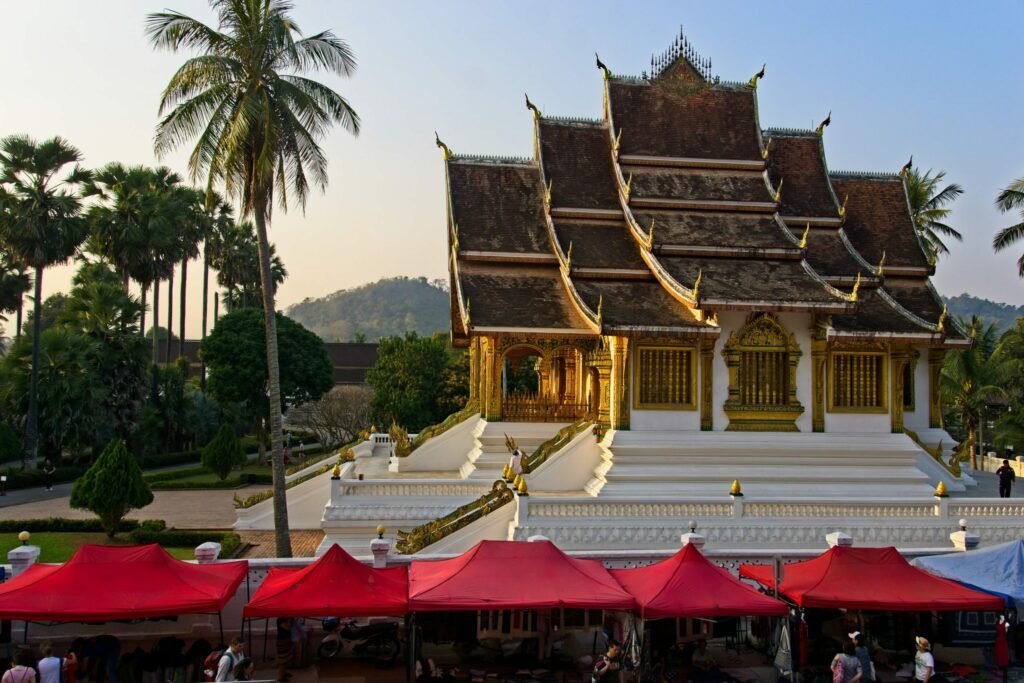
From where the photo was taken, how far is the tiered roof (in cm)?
1938

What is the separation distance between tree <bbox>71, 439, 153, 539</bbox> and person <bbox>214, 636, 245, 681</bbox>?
12.7m

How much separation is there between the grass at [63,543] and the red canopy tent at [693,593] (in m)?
12.6

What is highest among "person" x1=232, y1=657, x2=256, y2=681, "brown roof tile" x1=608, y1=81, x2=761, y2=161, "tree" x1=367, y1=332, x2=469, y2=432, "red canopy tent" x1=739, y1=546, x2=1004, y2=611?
"brown roof tile" x1=608, y1=81, x2=761, y2=161

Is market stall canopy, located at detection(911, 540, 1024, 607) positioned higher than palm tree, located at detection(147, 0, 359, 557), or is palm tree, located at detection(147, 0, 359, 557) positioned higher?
palm tree, located at detection(147, 0, 359, 557)

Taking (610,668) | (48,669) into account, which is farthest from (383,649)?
(48,669)

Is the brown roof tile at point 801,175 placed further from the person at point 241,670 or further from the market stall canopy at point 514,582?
the person at point 241,670

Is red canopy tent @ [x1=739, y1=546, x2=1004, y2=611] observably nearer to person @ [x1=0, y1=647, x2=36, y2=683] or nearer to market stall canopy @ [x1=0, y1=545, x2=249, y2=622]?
market stall canopy @ [x1=0, y1=545, x2=249, y2=622]

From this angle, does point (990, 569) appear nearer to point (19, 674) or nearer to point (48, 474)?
point (19, 674)

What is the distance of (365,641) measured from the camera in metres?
12.4

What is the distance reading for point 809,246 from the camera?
22078 millimetres

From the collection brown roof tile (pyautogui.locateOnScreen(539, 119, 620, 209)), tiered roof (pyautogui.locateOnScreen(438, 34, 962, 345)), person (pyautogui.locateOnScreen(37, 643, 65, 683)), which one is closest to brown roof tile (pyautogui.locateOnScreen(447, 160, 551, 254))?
tiered roof (pyautogui.locateOnScreen(438, 34, 962, 345))

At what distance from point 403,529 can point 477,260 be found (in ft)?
22.7

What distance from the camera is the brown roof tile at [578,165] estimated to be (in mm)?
22359

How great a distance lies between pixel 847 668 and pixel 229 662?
7.41 meters
